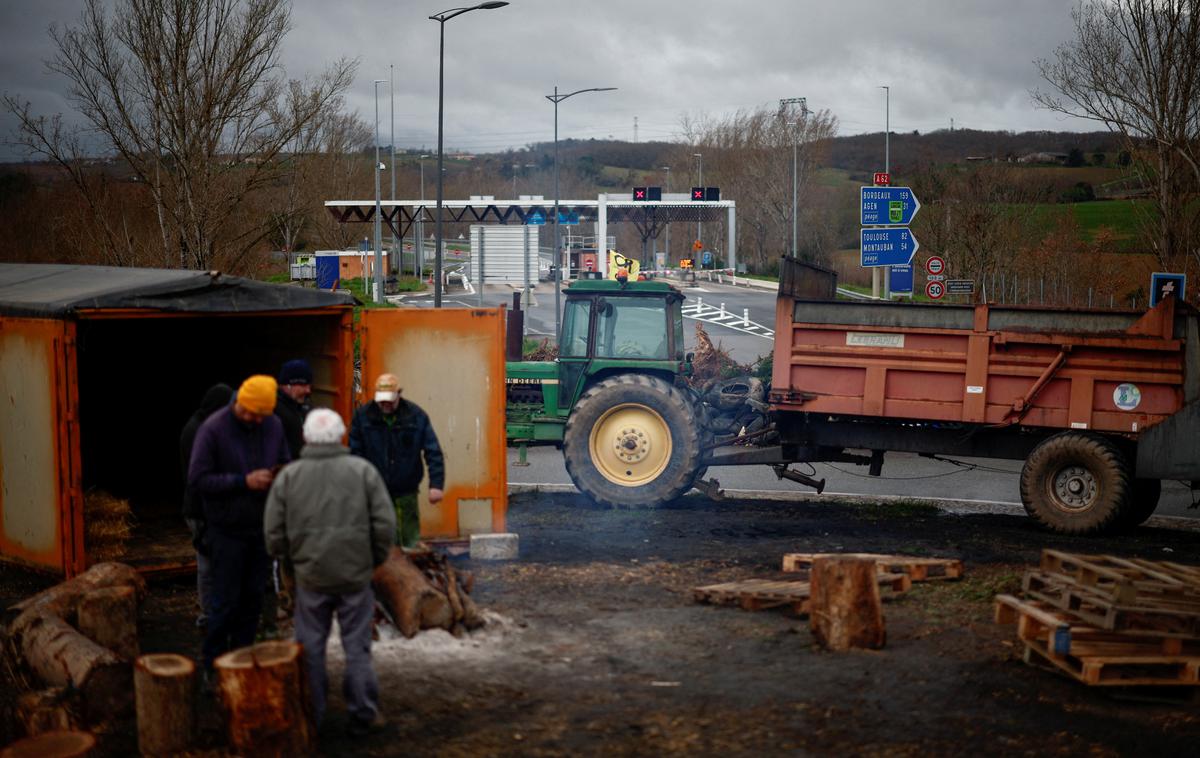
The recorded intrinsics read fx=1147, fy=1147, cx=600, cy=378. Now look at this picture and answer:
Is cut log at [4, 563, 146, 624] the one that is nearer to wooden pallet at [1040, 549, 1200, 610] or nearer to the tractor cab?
the tractor cab

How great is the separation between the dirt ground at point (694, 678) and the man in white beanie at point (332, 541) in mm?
404

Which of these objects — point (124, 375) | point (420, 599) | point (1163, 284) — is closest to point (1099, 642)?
point (420, 599)

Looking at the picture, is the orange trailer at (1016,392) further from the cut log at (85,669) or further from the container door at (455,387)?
the cut log at (85,669)

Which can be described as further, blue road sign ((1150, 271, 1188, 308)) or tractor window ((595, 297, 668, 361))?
blue road sign ((1150, 271, 1188, 308))

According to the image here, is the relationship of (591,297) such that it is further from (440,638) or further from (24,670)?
(24,670)

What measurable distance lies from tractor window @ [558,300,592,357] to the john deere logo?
18.8ft

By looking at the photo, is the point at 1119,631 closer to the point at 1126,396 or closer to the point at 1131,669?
the point at 1131,669

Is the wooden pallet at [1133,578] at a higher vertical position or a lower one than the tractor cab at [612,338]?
lower

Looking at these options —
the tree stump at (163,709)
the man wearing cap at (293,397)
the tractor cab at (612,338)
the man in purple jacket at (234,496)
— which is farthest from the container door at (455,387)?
the tree stump at (163,709)

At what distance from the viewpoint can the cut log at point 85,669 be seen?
22.4 ft

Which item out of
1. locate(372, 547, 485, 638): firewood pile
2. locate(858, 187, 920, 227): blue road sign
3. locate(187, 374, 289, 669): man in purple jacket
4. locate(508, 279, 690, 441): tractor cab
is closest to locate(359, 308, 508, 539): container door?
locate(372, 547, 485, 638): firewood pile

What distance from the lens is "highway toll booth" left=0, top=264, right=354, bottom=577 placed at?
30.0ft

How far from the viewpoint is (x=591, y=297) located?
13.1m

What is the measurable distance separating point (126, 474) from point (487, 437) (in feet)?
17.4
